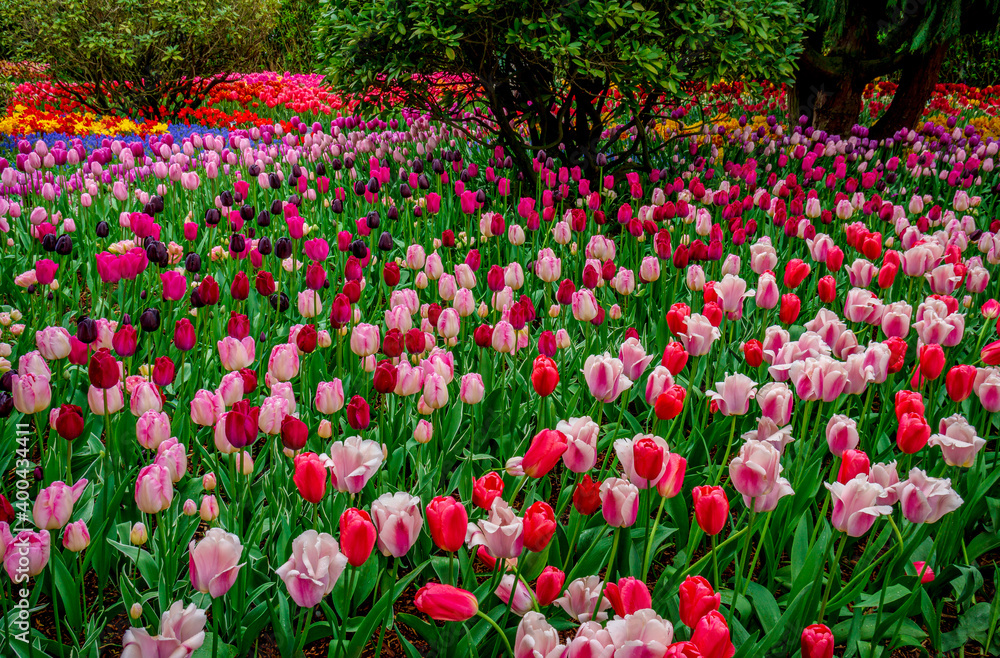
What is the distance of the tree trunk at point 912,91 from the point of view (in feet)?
24.6

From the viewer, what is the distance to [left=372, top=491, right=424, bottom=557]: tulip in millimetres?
1285

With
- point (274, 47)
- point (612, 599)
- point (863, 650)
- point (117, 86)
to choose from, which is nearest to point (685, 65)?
point (863, 650)

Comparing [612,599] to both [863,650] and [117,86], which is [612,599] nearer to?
[863,650]

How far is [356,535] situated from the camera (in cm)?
121

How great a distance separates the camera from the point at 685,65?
17.7 feet

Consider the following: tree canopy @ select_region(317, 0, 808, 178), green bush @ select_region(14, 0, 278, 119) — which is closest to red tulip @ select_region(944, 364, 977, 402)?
tree canopy @ select_region(317, 0, 808, 178)

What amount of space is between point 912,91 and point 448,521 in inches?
323

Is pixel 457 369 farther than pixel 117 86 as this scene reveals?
No

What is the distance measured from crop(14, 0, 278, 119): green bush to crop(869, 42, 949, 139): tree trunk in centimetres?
808

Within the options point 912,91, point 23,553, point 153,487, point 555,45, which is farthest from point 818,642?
point 912,91

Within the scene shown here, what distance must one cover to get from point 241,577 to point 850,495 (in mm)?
1305

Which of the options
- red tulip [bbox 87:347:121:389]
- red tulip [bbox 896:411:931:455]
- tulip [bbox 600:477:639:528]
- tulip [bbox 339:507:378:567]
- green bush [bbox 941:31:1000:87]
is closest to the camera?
tulip [bbox 339:507:378:567]

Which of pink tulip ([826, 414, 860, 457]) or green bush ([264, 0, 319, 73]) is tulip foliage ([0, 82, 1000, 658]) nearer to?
pink tulip ([826, 414, 860, 457])

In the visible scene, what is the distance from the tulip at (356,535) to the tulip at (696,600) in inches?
19.7
